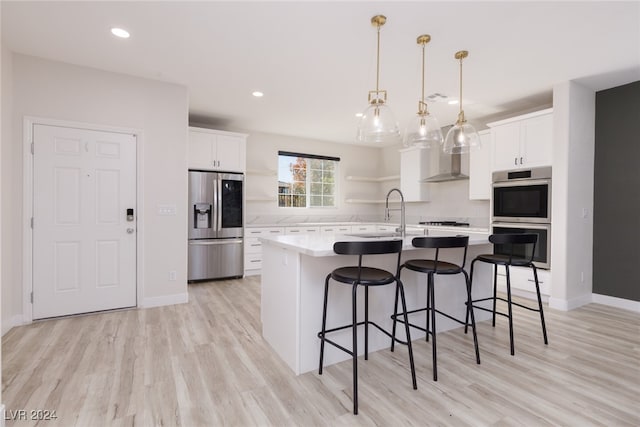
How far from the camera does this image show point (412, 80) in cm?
362

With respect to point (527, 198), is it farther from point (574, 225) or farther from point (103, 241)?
Result: point (103, 241)

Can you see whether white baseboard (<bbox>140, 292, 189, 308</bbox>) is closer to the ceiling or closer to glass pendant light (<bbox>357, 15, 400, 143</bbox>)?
the ceiling

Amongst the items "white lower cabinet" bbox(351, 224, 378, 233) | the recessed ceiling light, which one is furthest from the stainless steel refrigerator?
"white lower cabinet" bbox(351, 224, 378, 233)

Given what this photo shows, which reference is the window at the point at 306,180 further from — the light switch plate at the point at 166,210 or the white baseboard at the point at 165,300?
the white baseboard at the point at 165,300

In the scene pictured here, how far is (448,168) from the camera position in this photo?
17.9ft

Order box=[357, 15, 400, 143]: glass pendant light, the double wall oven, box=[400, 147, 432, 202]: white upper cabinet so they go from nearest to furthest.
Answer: box=[357, 15, 400, 143]: glass pendant light → the double wall oven → box=[400, 147, 432, 202]: white upper cabinet

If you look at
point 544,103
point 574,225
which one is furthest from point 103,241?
point 544,103

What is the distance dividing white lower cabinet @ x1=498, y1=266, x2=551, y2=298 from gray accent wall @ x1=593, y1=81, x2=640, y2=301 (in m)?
0.63

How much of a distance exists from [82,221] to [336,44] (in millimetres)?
3058

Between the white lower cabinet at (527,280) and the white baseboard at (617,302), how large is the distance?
625 millimetres

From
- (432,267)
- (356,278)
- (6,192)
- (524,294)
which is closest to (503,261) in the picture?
(432,267)

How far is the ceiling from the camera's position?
2383 millimetres

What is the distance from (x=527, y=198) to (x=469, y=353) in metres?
2.42

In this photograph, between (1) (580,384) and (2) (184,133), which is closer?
(1) (580,384)
